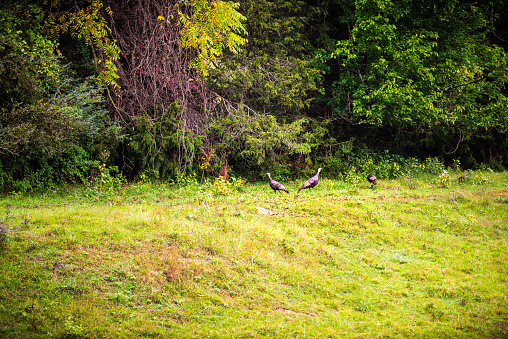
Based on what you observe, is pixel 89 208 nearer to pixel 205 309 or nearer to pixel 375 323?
pixel 205 309

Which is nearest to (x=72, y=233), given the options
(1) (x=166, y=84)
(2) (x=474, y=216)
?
(1) (x=166, y=84)

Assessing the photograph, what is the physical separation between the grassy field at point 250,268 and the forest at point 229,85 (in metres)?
2.43

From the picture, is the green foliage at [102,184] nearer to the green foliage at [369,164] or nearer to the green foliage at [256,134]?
the green foliage at [256,134]

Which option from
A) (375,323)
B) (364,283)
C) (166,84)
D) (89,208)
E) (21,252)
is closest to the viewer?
(375,323)

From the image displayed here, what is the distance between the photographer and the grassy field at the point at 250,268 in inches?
233

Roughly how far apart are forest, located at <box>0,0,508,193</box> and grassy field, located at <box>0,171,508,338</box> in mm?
2432

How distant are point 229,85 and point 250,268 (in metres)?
10.4

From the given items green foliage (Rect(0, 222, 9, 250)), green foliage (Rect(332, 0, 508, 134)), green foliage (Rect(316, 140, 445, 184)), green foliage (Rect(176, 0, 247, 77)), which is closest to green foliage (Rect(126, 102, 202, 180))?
green foliage (Rect(176, 0, 247, 77))

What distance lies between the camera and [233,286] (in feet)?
23.0

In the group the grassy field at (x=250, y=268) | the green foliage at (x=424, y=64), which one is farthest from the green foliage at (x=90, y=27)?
the green foliage at (x=424, y=64)

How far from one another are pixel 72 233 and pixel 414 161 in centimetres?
1517

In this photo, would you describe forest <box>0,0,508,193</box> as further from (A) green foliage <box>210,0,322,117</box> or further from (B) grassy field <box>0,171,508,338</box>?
(B) grassy field <box>0,171,508,338</box>

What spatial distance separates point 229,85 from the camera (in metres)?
16.5

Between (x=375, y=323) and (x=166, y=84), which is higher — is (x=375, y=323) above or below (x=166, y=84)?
below
